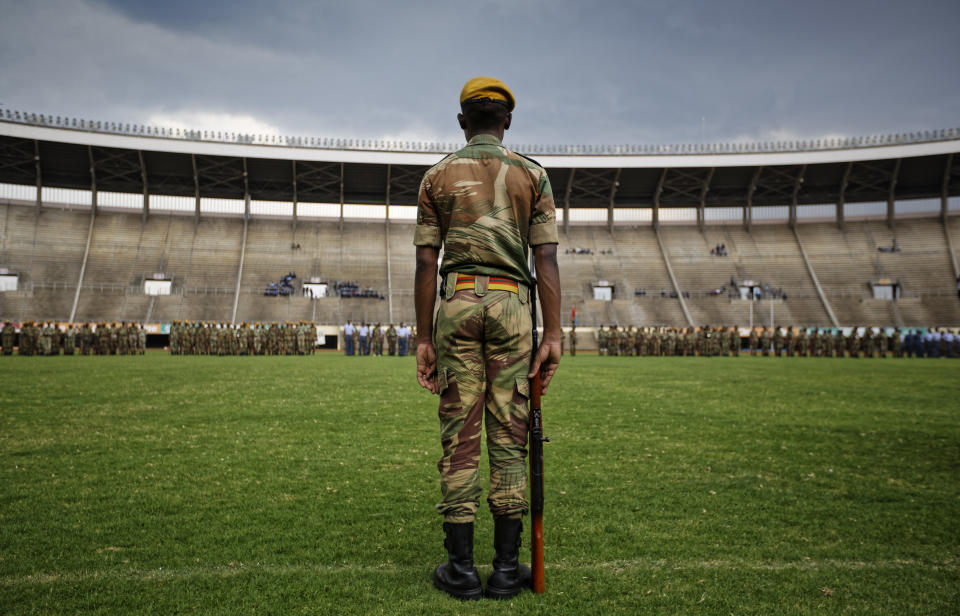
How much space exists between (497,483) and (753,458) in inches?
148

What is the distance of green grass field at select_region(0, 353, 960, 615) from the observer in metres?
2.61

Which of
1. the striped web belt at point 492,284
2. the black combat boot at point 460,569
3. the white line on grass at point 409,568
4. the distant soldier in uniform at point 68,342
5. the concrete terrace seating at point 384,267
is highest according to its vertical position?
the concrete terrace seating at point 384,267

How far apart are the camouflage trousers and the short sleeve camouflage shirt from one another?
0.18 metres

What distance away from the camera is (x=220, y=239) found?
41250 millimetres

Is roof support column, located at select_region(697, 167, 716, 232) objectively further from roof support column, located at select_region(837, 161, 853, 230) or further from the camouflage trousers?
the camouflage trousers

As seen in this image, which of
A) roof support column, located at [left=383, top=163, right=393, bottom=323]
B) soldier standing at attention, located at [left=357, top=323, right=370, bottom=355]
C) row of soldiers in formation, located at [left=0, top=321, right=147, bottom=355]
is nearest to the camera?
row of soldiers in formation, located at [left=0, top=321, right=147, bottom=355]

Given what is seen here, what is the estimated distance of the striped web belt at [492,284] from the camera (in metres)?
2.74

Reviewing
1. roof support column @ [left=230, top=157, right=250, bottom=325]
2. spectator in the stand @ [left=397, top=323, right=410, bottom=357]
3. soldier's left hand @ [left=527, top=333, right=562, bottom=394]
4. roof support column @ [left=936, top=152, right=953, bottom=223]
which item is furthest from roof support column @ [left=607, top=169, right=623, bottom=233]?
soldier's left hand @ [left=527, top=333, right=562, bottom=394]

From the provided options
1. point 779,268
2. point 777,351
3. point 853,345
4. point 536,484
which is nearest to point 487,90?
point 536,484

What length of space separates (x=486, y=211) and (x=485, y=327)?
21.8 inches

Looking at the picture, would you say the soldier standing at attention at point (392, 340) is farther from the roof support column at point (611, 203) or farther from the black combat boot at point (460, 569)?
the black combat boot at point (460, 569)

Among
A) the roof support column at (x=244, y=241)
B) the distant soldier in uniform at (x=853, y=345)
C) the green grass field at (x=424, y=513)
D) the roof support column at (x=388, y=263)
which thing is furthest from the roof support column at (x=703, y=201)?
the green grass field at (x=424, y=513)

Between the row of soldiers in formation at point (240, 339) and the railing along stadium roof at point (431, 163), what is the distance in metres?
16.4

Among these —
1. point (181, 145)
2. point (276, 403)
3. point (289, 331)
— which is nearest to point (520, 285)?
point (276, 403)
